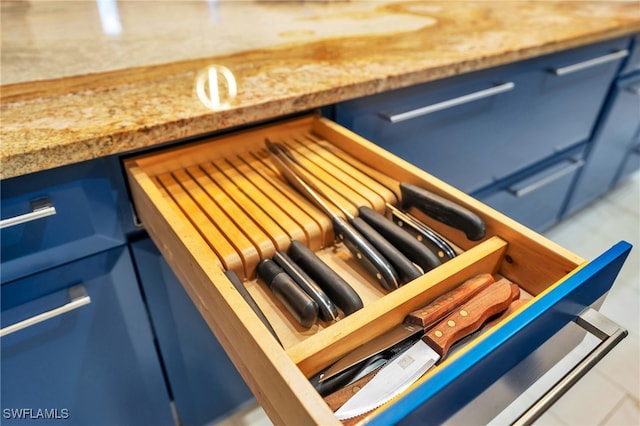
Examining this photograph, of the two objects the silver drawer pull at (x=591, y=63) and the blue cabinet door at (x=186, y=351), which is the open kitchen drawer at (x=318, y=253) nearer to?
the blue cabinet door at (x=186, y=351)

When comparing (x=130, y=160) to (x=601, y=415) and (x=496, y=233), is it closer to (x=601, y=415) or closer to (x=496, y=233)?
(x=496, y=233)

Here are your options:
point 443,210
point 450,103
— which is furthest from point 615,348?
point 443,210

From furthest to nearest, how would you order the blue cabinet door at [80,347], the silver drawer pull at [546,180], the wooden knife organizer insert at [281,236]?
the silver drawer pull at [546,180], the blue cabinet door at [80,347], the wooden knife organizer insert at [281,236]

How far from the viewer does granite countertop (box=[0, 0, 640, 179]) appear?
1.96 feet

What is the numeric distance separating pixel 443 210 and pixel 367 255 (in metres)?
0.12

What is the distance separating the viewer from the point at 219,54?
35.8 inches

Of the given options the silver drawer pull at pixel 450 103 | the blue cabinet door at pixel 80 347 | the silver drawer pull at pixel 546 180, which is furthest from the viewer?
the silver drawer pull at pixel 546 180

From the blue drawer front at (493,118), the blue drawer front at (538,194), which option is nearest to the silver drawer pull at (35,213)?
the blue drawer front at (493,118)

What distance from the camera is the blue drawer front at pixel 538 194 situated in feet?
3.99

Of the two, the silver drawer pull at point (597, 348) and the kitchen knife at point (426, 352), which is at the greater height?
the kitchen knife at point (426, 352)

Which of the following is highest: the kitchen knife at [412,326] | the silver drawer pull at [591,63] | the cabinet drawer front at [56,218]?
the cabinet drawer front at [56,218]

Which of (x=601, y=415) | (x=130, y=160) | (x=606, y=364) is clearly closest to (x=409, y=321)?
(x=130, y=160)

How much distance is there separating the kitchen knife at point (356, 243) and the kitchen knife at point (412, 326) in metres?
0.05

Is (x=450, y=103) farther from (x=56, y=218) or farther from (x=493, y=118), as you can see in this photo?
(x=56, y=218)
